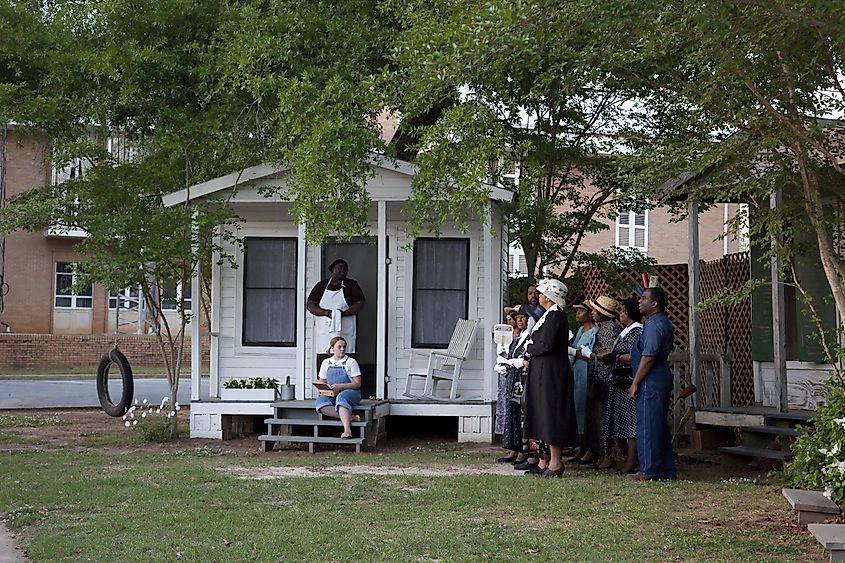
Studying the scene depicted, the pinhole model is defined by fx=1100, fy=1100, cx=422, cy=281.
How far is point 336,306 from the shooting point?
1282cm

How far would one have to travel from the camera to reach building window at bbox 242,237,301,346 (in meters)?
13.7

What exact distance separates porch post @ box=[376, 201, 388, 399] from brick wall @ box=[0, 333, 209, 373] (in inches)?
749

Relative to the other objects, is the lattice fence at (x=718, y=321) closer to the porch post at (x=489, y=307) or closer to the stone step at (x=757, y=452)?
the stone step at (x=757, y=452)

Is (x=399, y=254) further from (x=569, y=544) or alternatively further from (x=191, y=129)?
(x=569, y=544)

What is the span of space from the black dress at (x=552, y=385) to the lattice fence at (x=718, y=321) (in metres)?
3.32

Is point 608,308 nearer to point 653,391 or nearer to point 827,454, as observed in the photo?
point 653,391

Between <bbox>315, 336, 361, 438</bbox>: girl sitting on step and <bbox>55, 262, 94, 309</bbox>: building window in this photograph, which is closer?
<bbox>315, 336, 361, 438</bbox>: girl sitting on step

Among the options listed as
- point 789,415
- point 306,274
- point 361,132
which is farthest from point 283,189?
point 789,415

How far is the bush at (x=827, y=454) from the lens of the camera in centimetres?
702

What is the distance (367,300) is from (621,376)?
17.0 ft

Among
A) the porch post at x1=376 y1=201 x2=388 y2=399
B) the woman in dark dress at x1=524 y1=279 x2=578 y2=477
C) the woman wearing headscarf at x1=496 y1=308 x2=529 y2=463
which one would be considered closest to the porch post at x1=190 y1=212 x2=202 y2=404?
the porch post at x1=376 y1=201 x2=388 y2=399

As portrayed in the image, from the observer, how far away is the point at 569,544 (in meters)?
6.80

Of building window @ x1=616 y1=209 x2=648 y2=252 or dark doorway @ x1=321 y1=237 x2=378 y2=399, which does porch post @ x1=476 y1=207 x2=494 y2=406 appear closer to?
dark doorway @ x1=321 y1=237 x2=378 y2=399

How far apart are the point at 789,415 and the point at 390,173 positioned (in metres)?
5.17
